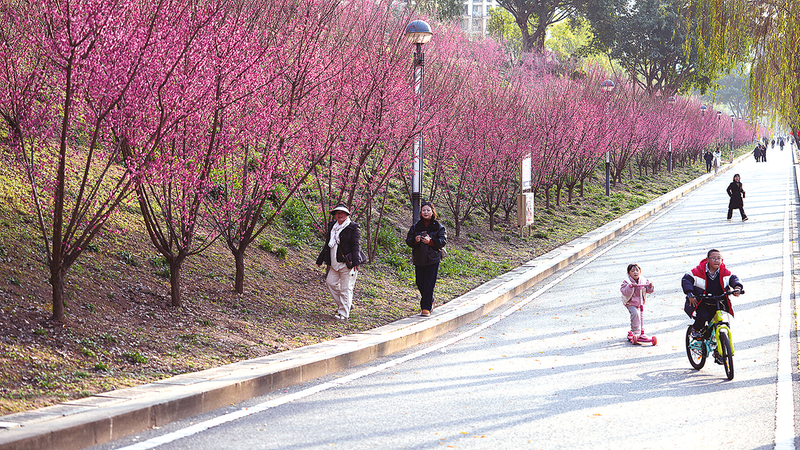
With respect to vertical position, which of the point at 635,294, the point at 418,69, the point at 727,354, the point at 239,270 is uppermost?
the point at 418,69

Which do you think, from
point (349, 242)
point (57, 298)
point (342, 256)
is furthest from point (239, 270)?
point (57, 298)

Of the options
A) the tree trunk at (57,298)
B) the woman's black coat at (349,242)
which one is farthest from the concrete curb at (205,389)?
the tree trunk at (57,298)

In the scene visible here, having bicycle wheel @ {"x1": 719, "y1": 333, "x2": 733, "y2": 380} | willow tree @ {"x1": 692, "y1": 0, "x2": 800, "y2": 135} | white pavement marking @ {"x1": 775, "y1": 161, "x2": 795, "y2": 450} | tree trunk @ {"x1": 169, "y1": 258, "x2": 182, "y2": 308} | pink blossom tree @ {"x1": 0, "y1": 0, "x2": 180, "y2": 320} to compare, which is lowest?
white pavement marking @ {"x1": 775, "y1": 161, "x2": 795, "y2": 450}

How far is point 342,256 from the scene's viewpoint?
10.7 meters

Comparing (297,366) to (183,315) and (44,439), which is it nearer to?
(183,315)

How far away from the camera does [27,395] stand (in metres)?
6.16

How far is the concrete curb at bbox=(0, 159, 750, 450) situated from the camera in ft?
17.5

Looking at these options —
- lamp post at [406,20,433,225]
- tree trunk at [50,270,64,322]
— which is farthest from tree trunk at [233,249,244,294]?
lamp post at [406,20,433,225]

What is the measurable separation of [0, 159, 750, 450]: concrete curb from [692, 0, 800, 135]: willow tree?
693cm

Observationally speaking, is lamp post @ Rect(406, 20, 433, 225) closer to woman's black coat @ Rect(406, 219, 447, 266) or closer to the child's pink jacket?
woman's black coat @ Rect(406, 219, 447, 266)

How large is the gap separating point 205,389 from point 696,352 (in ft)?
16.2

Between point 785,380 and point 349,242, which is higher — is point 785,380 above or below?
below

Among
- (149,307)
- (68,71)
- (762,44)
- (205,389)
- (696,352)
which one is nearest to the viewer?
(205,389)

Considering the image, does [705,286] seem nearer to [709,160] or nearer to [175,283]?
[175,283]
